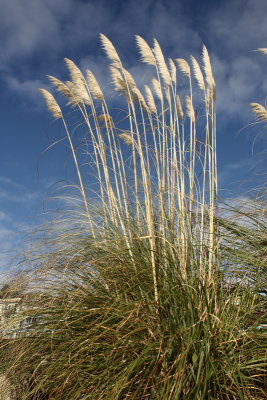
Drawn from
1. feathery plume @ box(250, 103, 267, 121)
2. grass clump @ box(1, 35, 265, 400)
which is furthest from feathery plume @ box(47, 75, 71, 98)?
feathery plume @ box(250, 103, 267, 121)

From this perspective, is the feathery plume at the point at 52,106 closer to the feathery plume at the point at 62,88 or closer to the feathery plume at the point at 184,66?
the feathery plume at the point at 62,88

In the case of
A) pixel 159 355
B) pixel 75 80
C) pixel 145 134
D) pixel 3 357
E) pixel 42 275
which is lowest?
pixel 3 357

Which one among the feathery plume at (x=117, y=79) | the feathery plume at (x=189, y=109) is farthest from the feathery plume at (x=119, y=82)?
the feathery plume at (x=189, y=109)

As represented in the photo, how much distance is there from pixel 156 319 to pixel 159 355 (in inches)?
8.6

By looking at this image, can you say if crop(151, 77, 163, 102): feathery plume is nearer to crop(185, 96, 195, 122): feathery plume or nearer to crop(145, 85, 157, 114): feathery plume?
crop(145, 85, 157, 114): feathery plume

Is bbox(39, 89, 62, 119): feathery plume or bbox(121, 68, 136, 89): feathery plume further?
bbox(39, 89, 62, 119): feathery plume

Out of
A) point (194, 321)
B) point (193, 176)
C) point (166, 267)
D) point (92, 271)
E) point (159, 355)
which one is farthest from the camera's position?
point (193, 176)

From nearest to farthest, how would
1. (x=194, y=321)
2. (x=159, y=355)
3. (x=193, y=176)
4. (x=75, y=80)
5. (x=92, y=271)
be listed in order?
(x=159, y=355)
(x=194, y=321)
(x=92, y=271)
(x=193, y=176)
(x=75, y=80)

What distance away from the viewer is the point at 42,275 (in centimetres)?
278

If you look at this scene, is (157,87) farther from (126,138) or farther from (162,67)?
(126,138)

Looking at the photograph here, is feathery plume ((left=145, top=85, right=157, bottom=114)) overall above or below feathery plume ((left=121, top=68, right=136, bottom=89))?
below

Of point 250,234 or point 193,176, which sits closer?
point 193,176

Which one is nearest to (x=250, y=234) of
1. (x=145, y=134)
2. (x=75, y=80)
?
(x=145, y=134)

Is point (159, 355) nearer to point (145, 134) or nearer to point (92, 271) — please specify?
point (92, 271)
